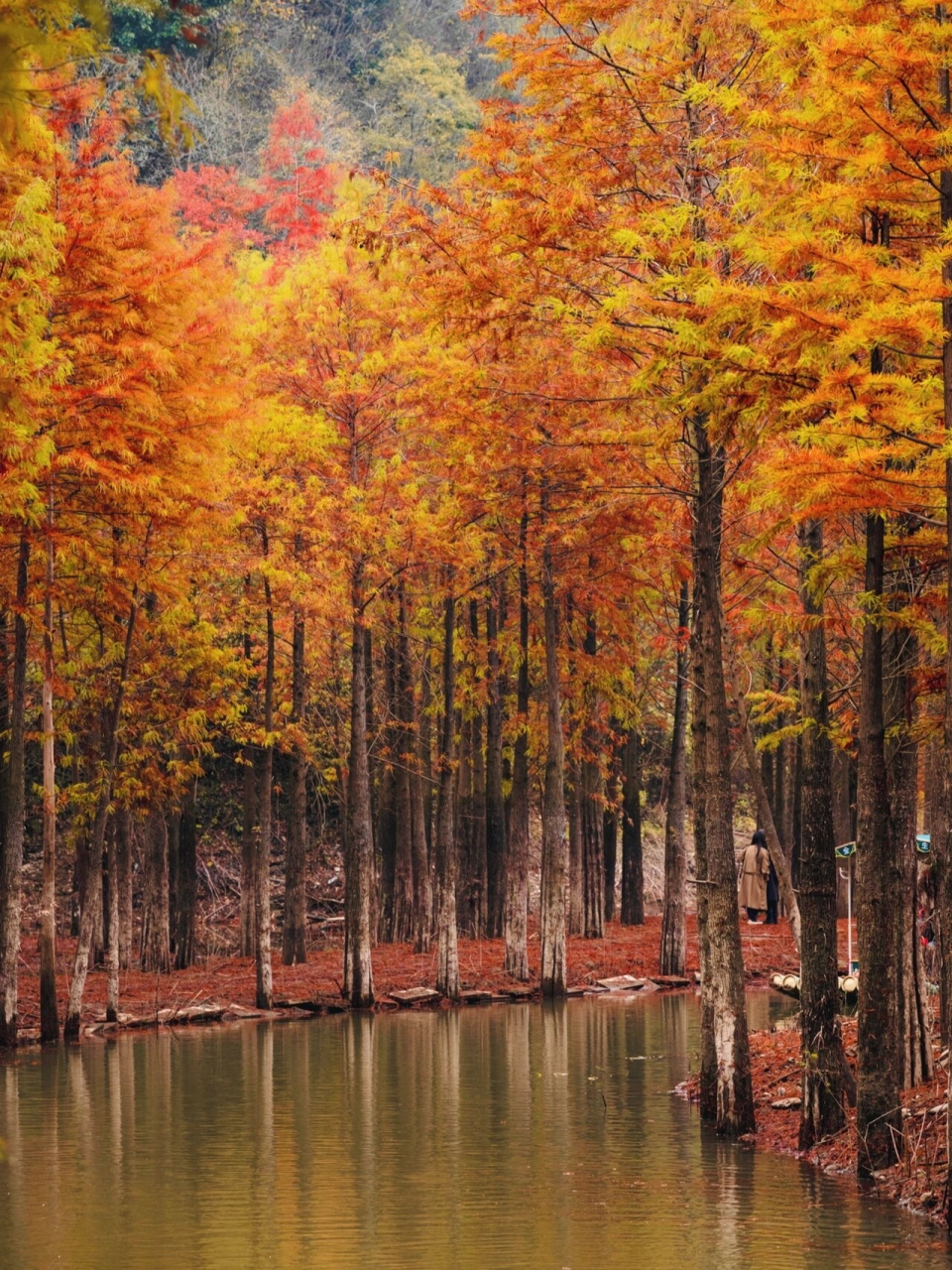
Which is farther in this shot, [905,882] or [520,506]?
[520,506]

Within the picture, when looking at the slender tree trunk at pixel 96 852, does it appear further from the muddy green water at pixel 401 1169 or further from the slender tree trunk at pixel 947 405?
the slender tree trunk at pixel 947 405

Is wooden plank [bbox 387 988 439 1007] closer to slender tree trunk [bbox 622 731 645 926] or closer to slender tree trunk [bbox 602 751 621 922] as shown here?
slender tree trunk [bbox 602 751 621 922]

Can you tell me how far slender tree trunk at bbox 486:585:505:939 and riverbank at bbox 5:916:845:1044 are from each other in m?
0.86

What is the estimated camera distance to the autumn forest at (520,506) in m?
10.9

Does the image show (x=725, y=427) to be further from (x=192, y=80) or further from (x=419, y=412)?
(x=192, y=80)

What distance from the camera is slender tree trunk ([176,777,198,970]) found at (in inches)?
1198

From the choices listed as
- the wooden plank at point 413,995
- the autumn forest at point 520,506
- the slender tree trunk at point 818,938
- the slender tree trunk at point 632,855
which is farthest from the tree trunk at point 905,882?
the slender tree trunk at point 632,855

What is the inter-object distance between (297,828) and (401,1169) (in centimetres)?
1603

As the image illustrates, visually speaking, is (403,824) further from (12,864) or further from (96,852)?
(12,864)

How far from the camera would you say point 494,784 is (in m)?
32.0

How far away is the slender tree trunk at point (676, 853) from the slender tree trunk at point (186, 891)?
909cm

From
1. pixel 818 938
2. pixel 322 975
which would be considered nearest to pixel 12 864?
pixel 322 975

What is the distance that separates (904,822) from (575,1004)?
1432cm

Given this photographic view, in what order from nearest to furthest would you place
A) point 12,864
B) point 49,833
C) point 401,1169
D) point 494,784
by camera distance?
point 401,1169
point 12,864
point 49,833
point 494,784
